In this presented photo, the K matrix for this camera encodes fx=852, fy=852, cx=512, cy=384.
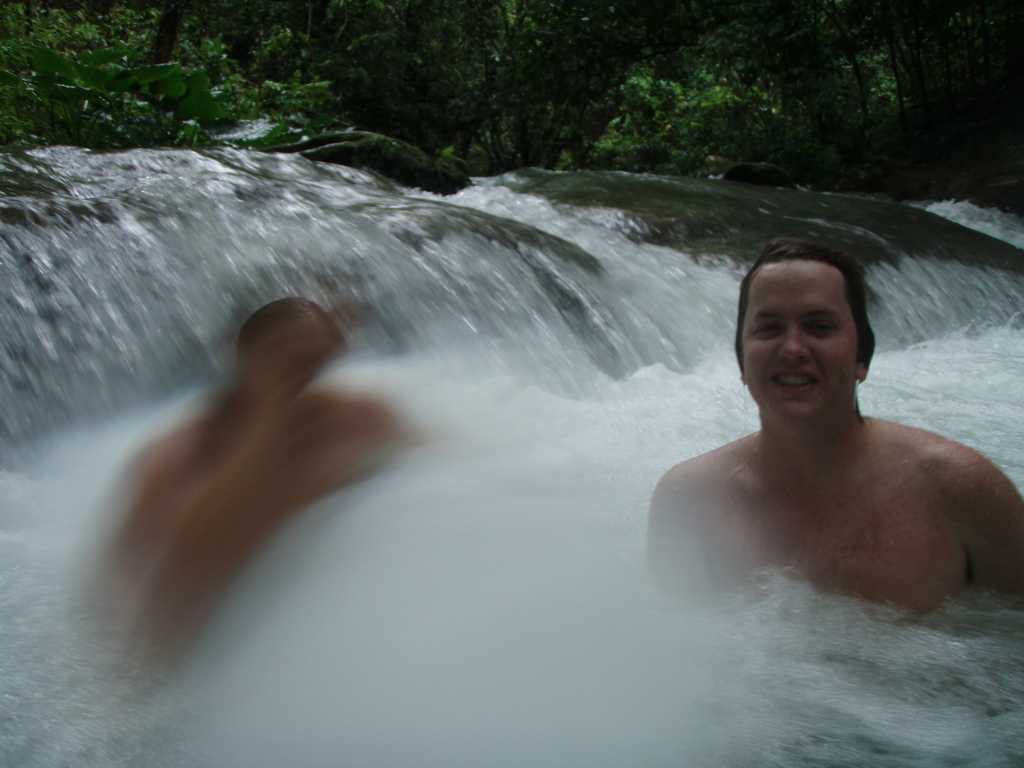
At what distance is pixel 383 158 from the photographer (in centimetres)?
784

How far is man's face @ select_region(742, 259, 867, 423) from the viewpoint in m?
1.69

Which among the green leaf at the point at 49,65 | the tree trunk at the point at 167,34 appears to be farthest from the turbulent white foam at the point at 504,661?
the tree trunk at the point at 167,34

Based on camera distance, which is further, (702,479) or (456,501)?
(456,501)

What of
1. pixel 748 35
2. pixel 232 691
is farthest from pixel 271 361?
pixel 748 35

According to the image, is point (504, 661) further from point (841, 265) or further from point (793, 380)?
point (841, 265)

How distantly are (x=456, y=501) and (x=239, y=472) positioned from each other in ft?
2.52

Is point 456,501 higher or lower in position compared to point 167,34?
lower

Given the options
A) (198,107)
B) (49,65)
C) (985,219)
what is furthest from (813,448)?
(985,219)

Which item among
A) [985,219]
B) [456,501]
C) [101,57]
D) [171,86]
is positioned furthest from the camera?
[985,219]

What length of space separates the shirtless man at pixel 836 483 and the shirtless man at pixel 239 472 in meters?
0.91

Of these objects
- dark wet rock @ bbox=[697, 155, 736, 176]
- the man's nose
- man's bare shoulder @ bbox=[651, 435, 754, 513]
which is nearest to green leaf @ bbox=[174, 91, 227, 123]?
dark wet rock @ bbox=[697, 155, 736, 176]

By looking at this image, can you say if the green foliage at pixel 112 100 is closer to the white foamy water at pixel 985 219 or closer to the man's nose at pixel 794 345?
the man's nose at pixel 794 345

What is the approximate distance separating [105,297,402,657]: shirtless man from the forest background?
21.9 feet

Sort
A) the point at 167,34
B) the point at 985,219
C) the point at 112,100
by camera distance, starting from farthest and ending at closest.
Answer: the point at 167,34
the point at 985,219
the point at 112,100
